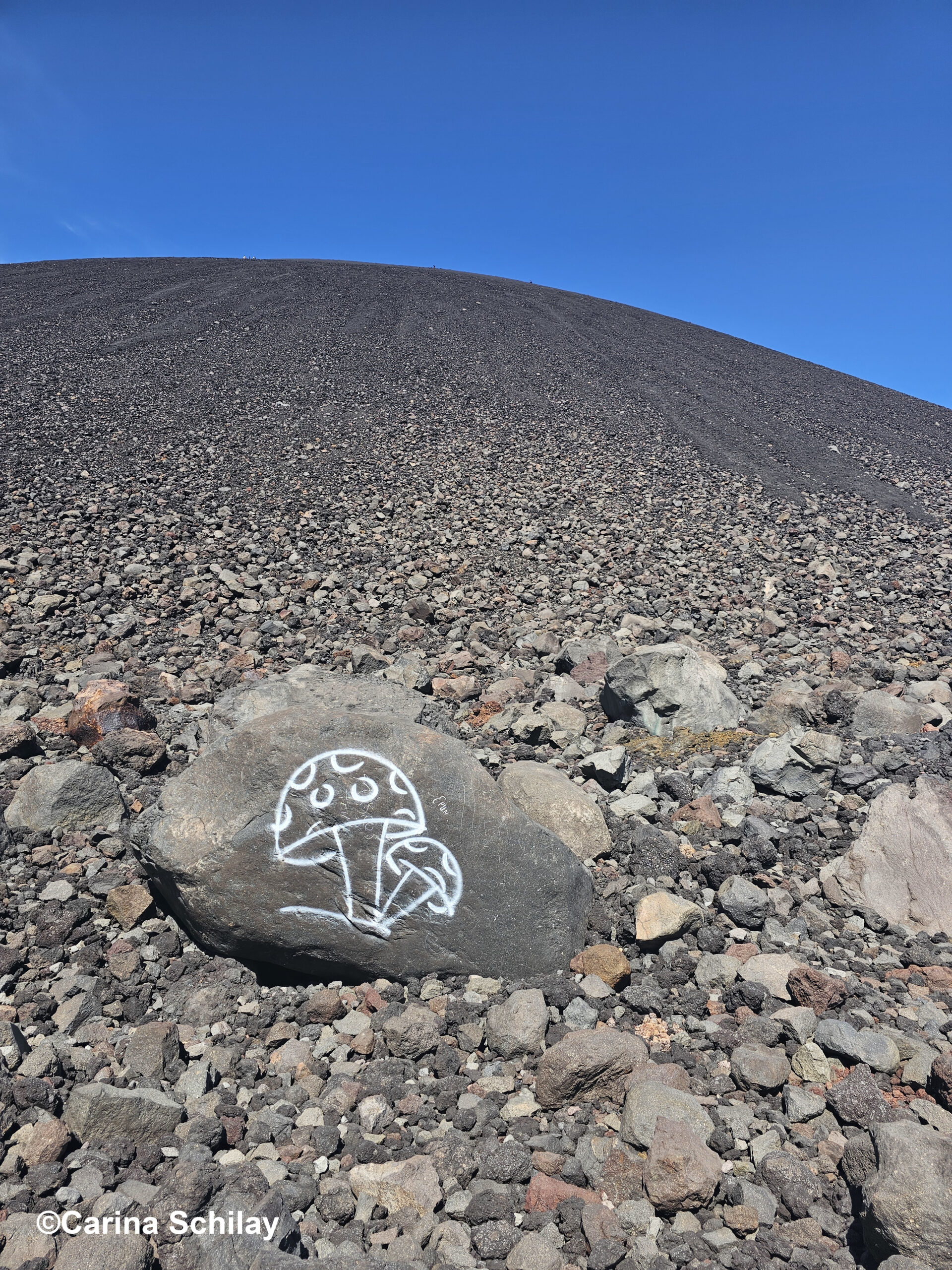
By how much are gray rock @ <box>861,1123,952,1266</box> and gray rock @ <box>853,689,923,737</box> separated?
124 inches

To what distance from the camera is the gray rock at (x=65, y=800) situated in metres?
3.84

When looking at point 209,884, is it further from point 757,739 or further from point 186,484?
point 186,484

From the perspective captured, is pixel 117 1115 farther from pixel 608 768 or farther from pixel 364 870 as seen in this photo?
pixel 608 768

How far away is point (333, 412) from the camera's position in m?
11.1

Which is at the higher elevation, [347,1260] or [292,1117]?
[347,1260]

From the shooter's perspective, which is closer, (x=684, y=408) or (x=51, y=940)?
(x=51, y=940)

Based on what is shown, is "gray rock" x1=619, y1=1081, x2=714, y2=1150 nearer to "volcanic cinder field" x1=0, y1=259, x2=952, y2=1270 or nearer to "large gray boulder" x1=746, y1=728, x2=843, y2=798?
"volcanic cinder field" x1=0, y1=259, x2=952, y2=1270

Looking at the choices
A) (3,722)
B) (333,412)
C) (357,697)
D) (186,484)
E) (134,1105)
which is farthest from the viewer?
(333,412)

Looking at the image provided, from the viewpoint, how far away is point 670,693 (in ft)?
16.9

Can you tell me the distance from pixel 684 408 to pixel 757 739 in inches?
401

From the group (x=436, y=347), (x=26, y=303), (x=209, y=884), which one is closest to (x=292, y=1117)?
(x=209, y=884)

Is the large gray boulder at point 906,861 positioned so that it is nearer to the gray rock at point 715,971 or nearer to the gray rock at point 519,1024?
the gray rock at point 715,971

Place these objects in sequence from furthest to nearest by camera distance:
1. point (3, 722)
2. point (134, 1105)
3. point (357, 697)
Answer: point (3, 722)
point (357, 697)
point (134, 1105)

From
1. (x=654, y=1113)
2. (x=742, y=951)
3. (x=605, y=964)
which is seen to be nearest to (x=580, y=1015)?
(x=605, y=964)
